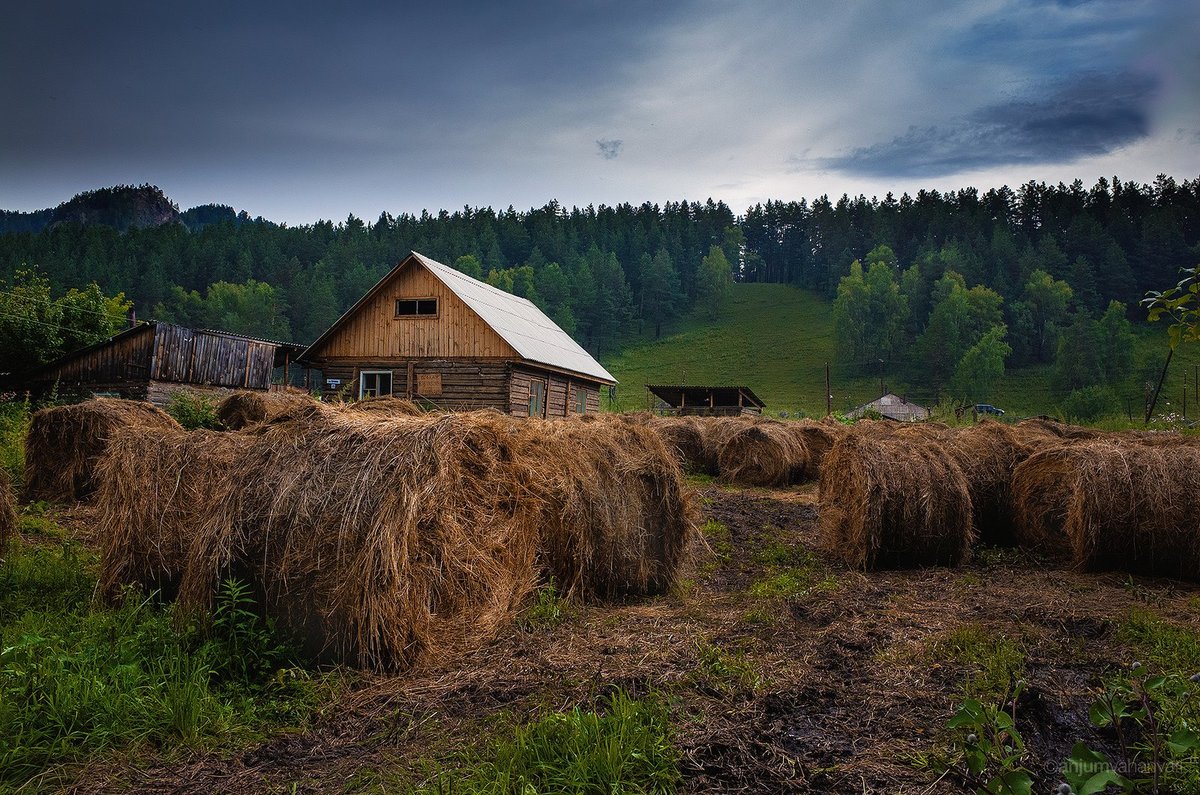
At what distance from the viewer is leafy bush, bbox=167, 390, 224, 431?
1641cm

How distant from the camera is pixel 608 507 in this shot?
685 centimetres

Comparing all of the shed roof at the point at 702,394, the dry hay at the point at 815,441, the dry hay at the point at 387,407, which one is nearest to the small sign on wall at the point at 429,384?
the dry hay at the point at 815,441

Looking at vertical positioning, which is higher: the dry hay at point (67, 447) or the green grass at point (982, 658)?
the dry hay at point (67, 447)

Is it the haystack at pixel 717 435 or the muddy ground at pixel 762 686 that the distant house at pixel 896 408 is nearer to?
the haystack at pixel 717 435

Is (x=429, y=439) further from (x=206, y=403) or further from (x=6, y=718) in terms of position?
(x=206, y=403)

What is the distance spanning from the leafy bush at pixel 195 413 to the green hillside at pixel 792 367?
41.3 meters

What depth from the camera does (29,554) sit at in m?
8.03

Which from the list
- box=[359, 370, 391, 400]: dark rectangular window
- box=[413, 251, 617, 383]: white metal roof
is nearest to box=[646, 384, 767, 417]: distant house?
box=[413, 251, 617, 383]: white metal roof

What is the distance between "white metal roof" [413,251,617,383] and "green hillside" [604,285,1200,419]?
24.3m

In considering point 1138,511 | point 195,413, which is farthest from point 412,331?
point 1138,511

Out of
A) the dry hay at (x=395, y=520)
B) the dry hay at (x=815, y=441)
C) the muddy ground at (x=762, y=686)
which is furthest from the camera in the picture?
the dry hay at (x=815, y=441)

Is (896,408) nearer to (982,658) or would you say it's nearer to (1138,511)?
(1138,511)

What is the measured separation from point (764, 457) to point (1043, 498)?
33.0ft

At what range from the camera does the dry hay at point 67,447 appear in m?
12.3
